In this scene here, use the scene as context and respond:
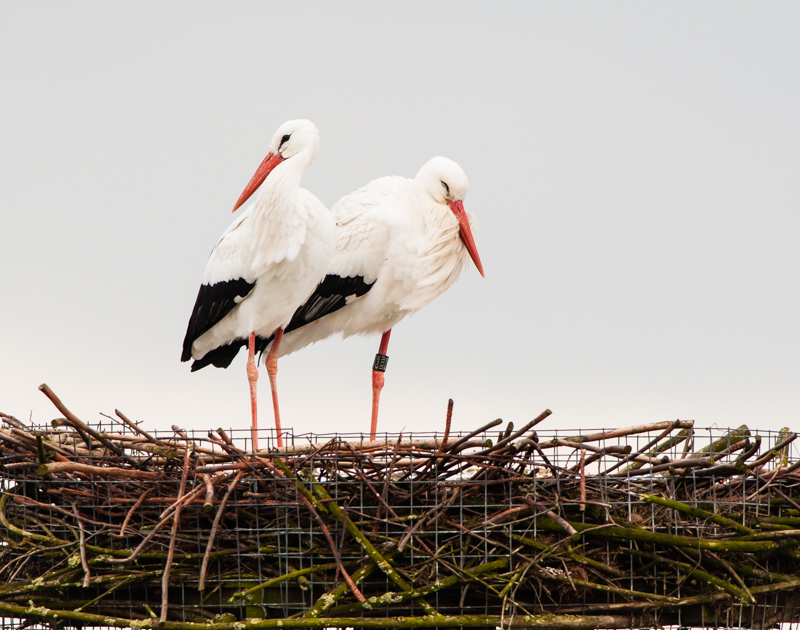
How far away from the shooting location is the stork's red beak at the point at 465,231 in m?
4.65

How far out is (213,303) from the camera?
434 centimetres

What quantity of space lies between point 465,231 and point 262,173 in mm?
879

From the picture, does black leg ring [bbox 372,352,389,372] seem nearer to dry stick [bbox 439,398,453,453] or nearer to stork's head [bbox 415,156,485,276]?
stork's head [bbox 415,156,485,276]

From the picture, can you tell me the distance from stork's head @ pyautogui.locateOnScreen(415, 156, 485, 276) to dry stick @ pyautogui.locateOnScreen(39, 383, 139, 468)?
1.92m

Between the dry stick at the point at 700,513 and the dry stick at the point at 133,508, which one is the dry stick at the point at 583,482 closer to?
the dry stick at the point at 700,513

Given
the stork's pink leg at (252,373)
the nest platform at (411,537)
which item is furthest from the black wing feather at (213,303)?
the nest platform at (411,537)

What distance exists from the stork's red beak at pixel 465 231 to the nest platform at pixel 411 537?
5.33ft

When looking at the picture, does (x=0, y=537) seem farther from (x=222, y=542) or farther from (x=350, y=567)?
(x=350, y=567)

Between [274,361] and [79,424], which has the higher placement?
[274,361]

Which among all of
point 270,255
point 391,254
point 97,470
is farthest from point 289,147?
point 97,470

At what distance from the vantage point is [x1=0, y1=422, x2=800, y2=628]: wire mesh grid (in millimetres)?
2949

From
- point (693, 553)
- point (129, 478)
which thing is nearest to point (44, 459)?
point (129, 478)

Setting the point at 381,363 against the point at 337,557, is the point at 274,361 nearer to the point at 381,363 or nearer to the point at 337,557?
the point at 381,363

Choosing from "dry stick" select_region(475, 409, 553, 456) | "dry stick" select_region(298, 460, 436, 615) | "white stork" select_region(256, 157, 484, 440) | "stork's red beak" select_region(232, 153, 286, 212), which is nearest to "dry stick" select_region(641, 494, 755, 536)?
"dry stick" select_region(475, 409, 553, 456)
